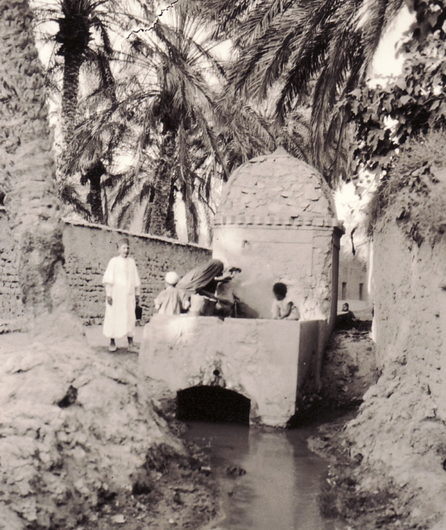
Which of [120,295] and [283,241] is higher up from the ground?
[283,241]

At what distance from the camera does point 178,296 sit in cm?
880

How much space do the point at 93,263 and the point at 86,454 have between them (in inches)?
385

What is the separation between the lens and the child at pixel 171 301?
28.5 ft

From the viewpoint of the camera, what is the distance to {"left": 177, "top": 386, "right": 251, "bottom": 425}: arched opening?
8.27 m

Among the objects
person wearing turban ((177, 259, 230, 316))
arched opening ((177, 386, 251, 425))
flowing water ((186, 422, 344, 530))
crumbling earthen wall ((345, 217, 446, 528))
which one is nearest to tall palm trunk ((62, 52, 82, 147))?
person wearing turban ((177, 259, 230, 316))

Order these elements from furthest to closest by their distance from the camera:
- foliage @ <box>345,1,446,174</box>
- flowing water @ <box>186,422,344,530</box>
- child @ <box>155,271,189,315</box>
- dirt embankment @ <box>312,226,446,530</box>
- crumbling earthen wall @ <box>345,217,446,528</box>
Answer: child @ <box>155,271,189,315</box> < foliage @ <box>345,1,446,174</box> < crumbling earthen wall @ <box>345,217,446,528</box> < flowing water @ <box>186,422,344,530</box> < dirt embankment @ <box>312,226,446,530</box>

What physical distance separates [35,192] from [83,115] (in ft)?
48.8

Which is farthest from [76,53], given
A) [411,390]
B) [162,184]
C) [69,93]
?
[411,390]

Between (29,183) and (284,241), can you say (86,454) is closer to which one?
(29,183)

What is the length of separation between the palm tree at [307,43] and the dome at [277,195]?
81 centimetres

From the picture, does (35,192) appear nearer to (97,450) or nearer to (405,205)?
(97,450)

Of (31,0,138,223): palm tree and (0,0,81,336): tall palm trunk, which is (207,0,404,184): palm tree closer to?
(0,0,81,336): tall palm trunk

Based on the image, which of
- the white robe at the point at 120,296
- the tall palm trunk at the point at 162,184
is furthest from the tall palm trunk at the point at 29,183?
the tall palm trunk at the point at 162,184

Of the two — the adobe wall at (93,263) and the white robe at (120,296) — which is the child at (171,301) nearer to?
the white robe at (120,296)
